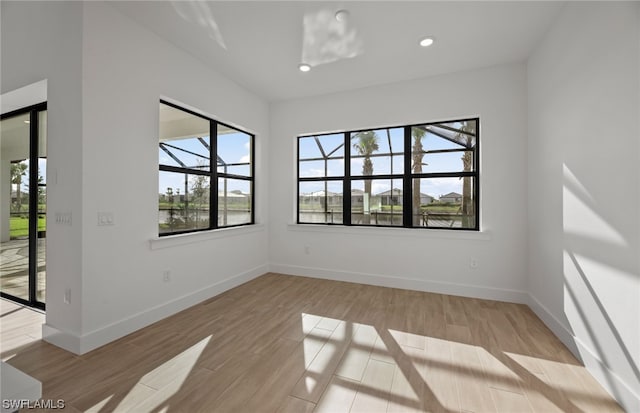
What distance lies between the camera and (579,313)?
86.0 inches

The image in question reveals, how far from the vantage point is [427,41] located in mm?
2883

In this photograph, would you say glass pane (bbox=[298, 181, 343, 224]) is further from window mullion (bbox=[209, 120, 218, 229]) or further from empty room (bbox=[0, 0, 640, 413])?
window mullion (bbox=[209, 120, 218, 229])

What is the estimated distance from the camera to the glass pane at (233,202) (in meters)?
3.87

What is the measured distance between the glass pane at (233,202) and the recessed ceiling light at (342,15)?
2.46 meters

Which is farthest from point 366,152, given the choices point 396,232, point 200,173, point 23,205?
point 23,205

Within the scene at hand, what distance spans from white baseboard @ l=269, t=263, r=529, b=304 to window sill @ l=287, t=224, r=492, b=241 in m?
0.62

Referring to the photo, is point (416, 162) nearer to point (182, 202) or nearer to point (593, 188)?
point (593, 188)

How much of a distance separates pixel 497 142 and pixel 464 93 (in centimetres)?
77

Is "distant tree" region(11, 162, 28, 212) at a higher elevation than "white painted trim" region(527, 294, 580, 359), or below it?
higher

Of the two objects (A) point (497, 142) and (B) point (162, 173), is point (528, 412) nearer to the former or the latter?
(A) point (497, 142)

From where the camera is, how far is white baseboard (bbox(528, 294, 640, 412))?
5.40 ft

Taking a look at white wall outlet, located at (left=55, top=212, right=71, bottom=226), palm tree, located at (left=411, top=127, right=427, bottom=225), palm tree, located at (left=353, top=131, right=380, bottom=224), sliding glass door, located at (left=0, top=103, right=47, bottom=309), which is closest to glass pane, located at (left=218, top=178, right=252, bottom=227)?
white wall outlet, located at (left=55, top=212, right=71, bottom=226)

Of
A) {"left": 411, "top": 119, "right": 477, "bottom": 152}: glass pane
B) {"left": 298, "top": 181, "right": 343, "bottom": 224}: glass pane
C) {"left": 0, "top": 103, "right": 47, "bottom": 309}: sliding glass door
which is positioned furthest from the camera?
{"left": 298, "top": 181, "right": 343, "bottom": 224}: glass pane

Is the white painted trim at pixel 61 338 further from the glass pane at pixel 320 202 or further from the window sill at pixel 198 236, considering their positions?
the glass pane at pixel 320 202
